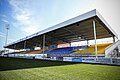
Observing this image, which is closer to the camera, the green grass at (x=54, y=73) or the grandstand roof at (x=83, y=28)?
the green grass at (x=54, y=73)

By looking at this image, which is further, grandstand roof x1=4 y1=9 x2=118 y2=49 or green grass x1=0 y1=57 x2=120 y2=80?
grandstand roof x1=4 y1=9 x2=118 y2=49

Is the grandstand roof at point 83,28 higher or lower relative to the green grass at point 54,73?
higher

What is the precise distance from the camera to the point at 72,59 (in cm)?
1420

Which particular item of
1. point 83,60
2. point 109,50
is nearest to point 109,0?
point 109,50

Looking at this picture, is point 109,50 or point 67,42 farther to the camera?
point 67,42

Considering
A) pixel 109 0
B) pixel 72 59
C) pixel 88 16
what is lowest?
pixel 72 59

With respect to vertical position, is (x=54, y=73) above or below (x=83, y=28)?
below

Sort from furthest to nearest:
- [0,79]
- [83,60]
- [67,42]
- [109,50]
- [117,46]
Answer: [67,42], [117,46], [109,50], [83,60], [0,79]

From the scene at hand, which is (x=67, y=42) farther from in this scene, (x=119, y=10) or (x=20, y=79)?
(x=20, y=79)

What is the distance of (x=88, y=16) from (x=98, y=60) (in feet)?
18.5

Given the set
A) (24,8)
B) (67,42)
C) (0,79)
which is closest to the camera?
(0,79)

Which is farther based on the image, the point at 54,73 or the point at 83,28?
the point at 83,28

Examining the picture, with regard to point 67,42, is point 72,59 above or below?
below

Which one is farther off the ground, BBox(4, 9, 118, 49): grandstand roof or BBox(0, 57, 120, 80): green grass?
BBox(4, 9, 118, 49): grandstand roof
